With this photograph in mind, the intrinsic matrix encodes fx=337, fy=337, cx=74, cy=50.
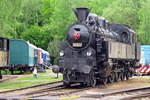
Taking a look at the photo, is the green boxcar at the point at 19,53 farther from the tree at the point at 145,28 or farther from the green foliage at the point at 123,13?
the green foliage at the point at 123,13

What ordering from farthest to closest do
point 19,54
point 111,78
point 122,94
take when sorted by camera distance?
point 19,54 → point 111,78 → point 122,94

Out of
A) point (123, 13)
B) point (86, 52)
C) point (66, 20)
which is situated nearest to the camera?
point (86, 52)

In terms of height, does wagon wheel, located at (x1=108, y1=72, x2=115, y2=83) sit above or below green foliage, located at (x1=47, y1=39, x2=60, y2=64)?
below

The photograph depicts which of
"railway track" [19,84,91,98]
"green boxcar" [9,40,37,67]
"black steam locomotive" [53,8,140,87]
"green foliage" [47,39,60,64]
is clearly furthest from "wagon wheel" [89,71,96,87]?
"green foliage" [47,39,60,64]

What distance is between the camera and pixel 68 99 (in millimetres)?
13016

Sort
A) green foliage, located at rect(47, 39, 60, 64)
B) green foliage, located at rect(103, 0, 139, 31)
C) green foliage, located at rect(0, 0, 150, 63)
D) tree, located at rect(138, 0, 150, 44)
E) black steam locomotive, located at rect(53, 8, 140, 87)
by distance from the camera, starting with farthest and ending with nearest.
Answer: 1. green foliage, located at rect(103, 0, 139, 31)
2. green foliage, located at rect(47, 39, 60, 64)
3. green foliage, located at rect(0, 0, 150, 63)
4. tree, located at rect(138, 0, 150, 44)
5. black steam locomotive, located at rect(53, 8, 140, 87)

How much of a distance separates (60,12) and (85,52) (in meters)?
43.0

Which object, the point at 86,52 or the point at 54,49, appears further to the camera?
the point at 54,49

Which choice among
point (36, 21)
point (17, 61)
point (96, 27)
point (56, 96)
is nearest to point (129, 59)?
point (96, 27)

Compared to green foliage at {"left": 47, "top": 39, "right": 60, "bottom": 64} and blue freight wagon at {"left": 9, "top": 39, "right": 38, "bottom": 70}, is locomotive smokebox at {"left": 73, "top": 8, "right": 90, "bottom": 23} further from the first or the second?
green foliage at {"left": 47, "top": 39, "right": 60, "bottom": 64}

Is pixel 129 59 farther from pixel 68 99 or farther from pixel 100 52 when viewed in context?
pixel 68 99

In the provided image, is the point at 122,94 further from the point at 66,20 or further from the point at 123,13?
the point at 66,20

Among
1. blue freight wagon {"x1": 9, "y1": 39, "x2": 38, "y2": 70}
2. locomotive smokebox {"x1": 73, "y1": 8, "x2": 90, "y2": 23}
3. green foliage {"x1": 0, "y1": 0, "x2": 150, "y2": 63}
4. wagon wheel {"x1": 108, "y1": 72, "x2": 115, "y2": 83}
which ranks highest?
green foliage {"x1": 0, "y1": 0, "x2": 150, "y2": 63}

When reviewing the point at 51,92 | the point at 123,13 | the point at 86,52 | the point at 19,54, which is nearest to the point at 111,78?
the point at 86,52
